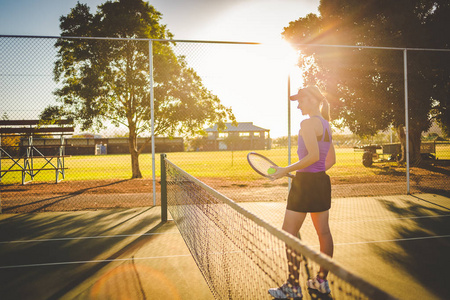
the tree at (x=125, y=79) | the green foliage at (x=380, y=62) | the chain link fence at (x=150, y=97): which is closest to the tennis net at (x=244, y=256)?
the chain link fence at (x=150, y=97)

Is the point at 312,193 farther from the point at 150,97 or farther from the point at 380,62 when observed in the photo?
the point at 380,62

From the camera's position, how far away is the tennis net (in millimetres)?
1118

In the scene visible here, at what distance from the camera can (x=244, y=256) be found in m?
2.49

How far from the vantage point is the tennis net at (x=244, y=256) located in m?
1.12

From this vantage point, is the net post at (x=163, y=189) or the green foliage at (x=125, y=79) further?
the green foliage at (x=125, y=79)

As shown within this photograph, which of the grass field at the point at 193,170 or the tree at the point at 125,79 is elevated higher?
the tree at the point at 125,79

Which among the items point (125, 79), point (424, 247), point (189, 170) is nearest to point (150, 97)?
point (125, 79)

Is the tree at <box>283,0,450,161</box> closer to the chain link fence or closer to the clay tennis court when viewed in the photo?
the chain link fence

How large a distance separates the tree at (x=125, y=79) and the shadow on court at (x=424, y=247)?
6211 millimetres

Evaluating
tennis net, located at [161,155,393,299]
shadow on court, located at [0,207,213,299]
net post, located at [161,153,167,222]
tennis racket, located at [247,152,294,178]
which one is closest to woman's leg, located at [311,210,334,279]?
tennis net, located at [161,155,393,299]

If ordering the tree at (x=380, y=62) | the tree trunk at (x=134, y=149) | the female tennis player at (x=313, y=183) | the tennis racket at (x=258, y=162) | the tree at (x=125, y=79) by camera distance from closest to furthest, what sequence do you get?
the female tennis player at (x=313, y=183) < the tennis racket at (x=258, y=162) < the tree at (x=125, y=79) < the tree trunk at (x=134, y=149) < the tree at (x=380, y=62)

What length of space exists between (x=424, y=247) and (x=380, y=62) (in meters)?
12.3

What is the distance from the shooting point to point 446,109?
1531 cm

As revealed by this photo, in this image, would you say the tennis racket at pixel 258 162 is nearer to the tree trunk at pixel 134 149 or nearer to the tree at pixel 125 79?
the tree at pixel 125 79
